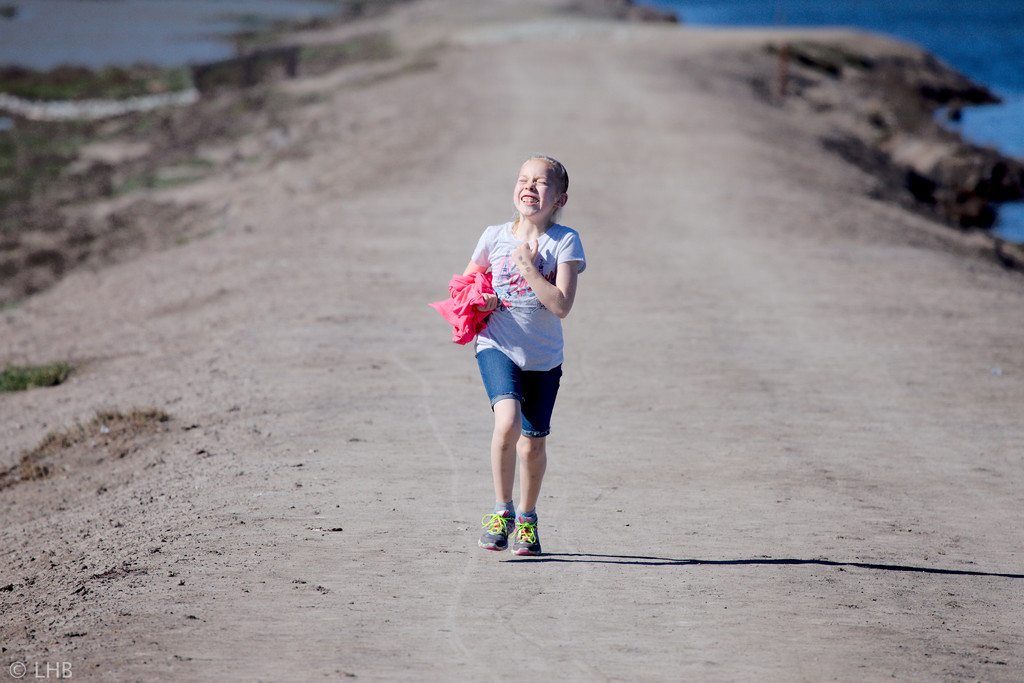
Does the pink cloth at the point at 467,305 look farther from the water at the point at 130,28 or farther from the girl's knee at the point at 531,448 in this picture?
the water at the point at 130,28

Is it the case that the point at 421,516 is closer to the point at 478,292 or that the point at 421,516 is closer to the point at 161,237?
the point at 478,292

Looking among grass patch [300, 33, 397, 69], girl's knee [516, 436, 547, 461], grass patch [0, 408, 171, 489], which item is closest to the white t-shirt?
girl's knee [516, 436, 547, 461]

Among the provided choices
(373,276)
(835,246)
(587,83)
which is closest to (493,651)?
(373,276)

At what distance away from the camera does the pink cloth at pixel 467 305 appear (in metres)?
5.16

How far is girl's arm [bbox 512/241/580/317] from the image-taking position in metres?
5.03

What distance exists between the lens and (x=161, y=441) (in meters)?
8.05

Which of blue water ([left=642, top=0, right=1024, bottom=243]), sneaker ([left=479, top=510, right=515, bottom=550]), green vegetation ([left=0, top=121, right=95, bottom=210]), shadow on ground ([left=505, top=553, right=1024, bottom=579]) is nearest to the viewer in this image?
sneaker ([left=479, top=510, right=515, bottom=550])

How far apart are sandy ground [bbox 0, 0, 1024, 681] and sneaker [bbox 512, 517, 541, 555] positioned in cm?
8

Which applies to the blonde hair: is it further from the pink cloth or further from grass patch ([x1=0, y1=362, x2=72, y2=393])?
grass patch ([x1=0, y1=362, x2=72, y2=393])

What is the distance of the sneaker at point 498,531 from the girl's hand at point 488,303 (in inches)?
45.2

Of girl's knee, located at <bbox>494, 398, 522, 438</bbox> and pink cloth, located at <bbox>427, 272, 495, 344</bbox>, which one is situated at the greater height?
pink cloth, located at <bbox>427, 272, 495, 344</bbox>

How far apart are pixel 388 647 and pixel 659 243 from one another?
413 inches

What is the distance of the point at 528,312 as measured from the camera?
5.20 metres

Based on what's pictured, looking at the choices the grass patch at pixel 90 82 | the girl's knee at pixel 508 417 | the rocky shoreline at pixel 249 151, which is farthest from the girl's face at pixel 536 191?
the grass patch at pixel 90 82
